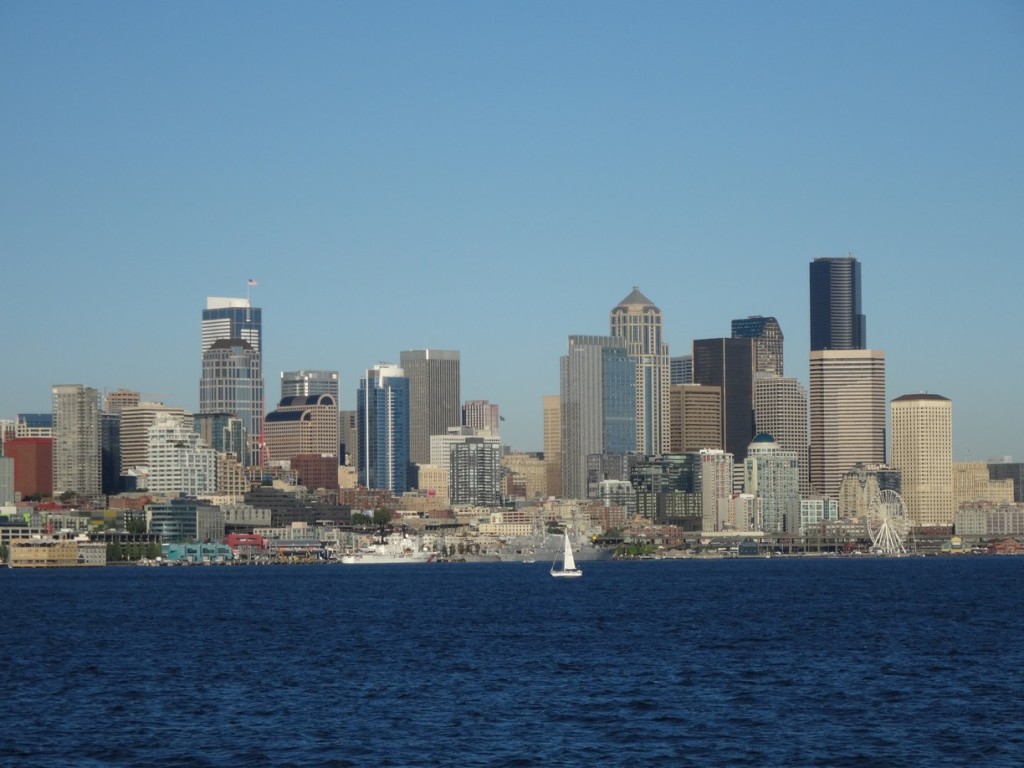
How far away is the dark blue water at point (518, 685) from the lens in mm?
48062

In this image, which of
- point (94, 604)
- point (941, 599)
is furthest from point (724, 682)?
point (94, 604)

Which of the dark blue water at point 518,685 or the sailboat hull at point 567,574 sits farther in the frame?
the sailboat hull at point 567,574

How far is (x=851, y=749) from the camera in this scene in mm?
47719

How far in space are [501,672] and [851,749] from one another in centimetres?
2084

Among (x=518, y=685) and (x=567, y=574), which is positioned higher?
(x=518, y=685)

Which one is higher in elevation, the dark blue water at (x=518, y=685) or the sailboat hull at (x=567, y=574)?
the dark blue water at (x=518, y=685)

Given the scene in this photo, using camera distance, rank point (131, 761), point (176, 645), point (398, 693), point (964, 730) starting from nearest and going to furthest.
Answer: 1. point (131, 761)
2. point (964, 730)
3. point (398, 693)
4. point (176, 645)

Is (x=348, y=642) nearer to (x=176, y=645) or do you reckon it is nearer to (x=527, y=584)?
(x=176, y=645)

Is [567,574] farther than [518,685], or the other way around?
[567,574]

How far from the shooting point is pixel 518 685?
61969 mm

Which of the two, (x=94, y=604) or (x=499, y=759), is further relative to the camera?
(x=94, y=604)

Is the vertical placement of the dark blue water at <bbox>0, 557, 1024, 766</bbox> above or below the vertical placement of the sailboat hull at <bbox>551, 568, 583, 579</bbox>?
above

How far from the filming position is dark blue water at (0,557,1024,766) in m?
48.1

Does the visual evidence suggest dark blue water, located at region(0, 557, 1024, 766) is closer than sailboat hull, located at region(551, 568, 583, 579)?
Yes
